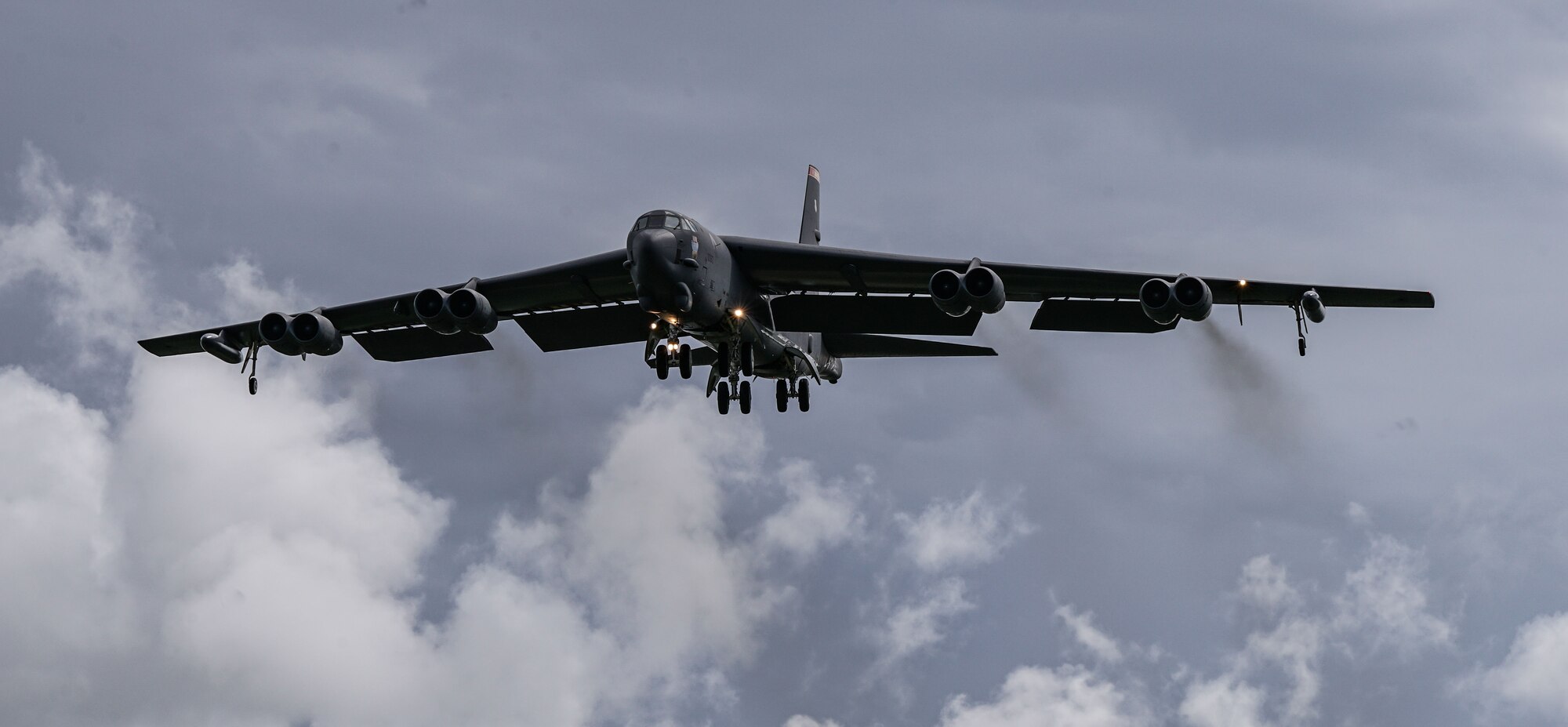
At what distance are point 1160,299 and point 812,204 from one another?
16.2 m

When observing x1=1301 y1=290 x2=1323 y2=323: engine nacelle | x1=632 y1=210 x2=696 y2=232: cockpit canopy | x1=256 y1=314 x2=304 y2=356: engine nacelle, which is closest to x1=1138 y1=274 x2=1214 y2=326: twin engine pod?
x1=1301 y1=290 x2=1323 y2=323: engine nacelle

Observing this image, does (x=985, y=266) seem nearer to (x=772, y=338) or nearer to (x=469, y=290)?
(x=772, y=338)

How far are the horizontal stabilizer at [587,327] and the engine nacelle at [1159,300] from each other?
12.1 meters

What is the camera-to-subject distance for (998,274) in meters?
33.1

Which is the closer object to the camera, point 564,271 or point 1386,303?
point 1386,303

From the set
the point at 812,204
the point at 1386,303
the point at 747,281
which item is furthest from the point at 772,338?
the point at 1386,303

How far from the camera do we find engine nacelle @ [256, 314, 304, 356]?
3456 cm

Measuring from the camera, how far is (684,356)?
33.6 meters

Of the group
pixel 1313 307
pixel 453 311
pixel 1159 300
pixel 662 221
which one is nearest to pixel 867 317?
pixel 662 221

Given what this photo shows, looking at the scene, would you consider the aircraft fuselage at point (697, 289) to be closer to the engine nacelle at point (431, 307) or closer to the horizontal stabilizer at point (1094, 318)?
the engine nacelle at point (431, 307)

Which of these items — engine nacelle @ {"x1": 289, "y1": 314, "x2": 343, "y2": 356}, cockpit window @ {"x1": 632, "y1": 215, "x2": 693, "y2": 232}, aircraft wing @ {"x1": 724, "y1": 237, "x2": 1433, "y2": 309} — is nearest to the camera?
cockpit window @ {"x1": 632, "y1": 215, "x2": 693, "y2": 232}

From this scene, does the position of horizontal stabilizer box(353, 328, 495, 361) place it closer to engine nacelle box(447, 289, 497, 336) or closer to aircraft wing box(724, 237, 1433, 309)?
engine nacelle box(447, 289, 497, 336)

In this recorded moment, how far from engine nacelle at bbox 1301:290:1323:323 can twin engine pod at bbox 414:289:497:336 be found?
1737cm

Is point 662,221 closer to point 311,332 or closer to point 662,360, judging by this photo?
point 662,360
